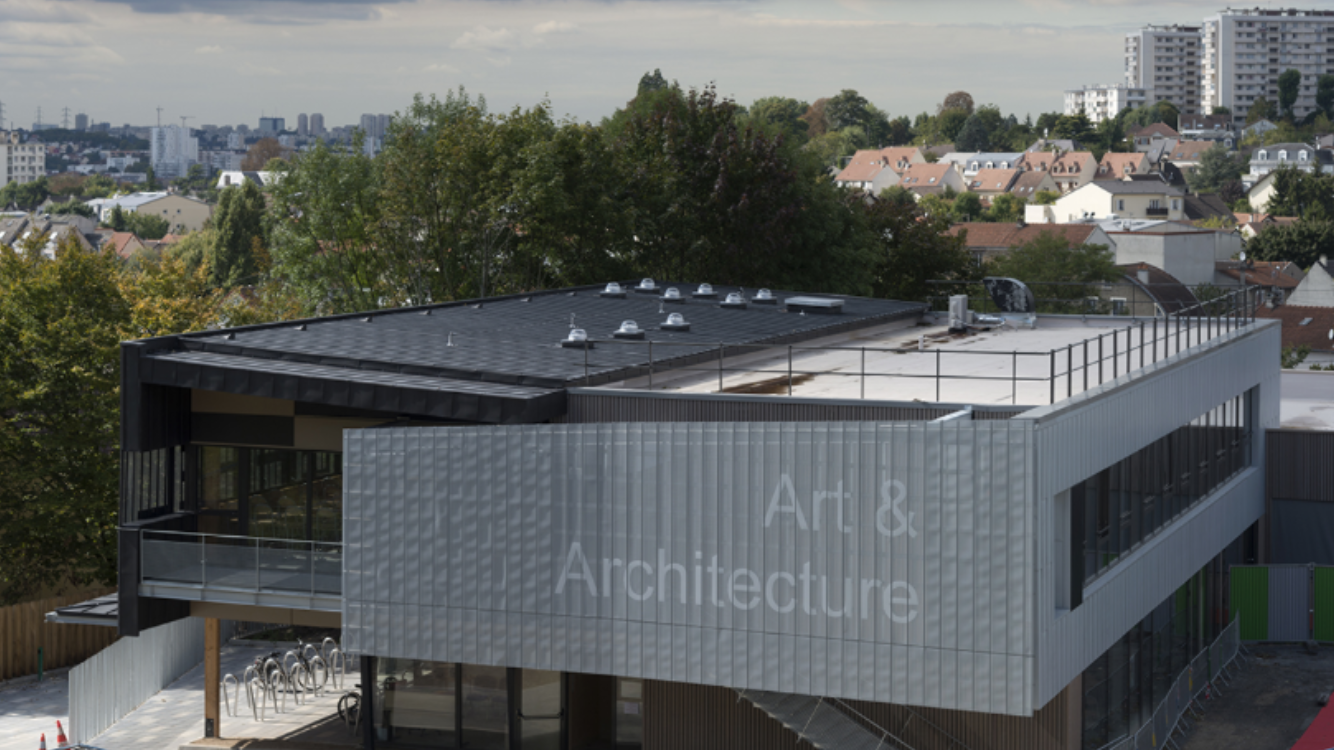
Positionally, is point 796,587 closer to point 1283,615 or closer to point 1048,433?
point 1048,433

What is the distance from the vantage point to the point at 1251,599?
3131 centimetres

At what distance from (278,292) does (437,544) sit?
44106mm

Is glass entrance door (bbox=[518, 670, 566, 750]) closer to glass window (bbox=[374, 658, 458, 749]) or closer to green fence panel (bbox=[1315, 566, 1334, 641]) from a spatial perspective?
glass window (bbox=[374, 658, 458, 749])

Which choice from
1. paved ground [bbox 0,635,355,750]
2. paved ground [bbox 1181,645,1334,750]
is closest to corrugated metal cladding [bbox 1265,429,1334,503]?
paved ground [bbox 1181,645,1334,750]

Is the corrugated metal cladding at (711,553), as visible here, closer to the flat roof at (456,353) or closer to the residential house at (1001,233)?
the flat roof at (456,353)

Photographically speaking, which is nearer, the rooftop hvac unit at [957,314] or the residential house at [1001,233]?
the rooftop hvac unit at [957,314]

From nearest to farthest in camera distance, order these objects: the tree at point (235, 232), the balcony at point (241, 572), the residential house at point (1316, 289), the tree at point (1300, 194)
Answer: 1. the balcony at point (241, 572)
2. the tree at point (235, 232)
3. the residential house at point (1316, 289)
4. the tree at point (1300, 194)

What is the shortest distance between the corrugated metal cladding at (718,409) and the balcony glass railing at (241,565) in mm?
4460

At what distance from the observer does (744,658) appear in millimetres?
20516

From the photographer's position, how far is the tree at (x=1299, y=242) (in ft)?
427

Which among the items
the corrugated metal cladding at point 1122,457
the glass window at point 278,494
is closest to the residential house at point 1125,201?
the corrugated metal cladding at point 1122,457

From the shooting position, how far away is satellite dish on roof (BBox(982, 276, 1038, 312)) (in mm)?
35797

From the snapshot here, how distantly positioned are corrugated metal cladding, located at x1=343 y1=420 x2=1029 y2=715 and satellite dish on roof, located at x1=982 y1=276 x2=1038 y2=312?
1721 centimetres

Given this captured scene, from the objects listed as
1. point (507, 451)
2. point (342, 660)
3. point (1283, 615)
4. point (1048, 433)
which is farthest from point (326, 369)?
point (1283, 615)
